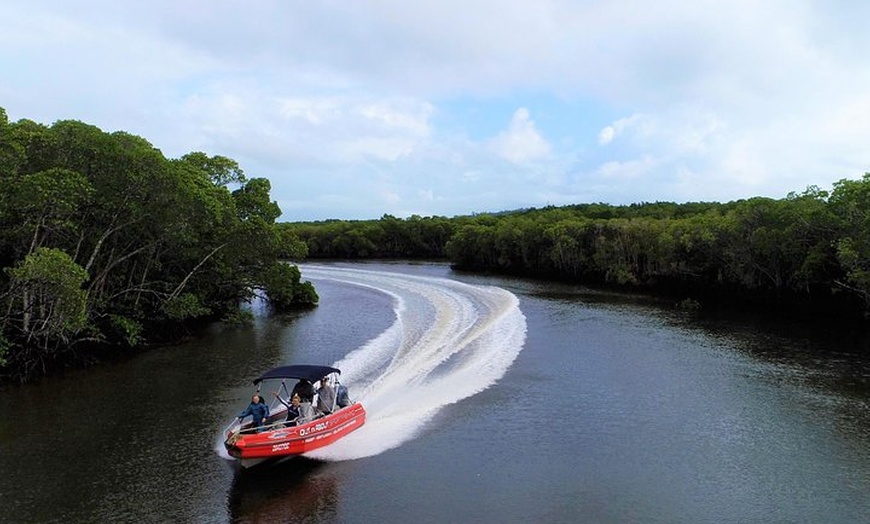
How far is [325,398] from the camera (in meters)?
21.8

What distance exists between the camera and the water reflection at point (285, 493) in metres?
15.9

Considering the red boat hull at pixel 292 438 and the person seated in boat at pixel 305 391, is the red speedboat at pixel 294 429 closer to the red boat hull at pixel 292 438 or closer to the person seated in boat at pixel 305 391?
the red boat hull at pixel 292 438

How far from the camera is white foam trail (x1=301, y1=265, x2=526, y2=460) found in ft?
72.0

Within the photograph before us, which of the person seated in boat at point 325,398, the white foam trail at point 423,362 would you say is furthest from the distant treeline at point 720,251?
the person seated in boat at point 325,398

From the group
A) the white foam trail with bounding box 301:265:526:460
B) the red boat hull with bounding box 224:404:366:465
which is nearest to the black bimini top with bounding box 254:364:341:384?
the red boat hull with bounding box 224:404:366:465

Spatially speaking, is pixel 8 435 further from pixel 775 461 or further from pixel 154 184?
pixel 775 461

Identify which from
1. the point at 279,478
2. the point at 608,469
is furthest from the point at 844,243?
the point at 279,478

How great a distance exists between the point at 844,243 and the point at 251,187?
40953mm

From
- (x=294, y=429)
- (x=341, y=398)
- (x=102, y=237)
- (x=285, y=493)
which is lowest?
(x=285, y=493)

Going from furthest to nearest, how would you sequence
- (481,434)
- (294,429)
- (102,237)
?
(102,237), (481,434), (294,429)

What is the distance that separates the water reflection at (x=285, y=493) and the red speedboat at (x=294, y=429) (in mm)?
443

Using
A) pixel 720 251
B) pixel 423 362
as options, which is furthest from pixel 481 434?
pixel 720 251

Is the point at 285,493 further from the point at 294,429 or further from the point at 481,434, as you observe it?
the point at 481,434

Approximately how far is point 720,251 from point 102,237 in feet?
175
